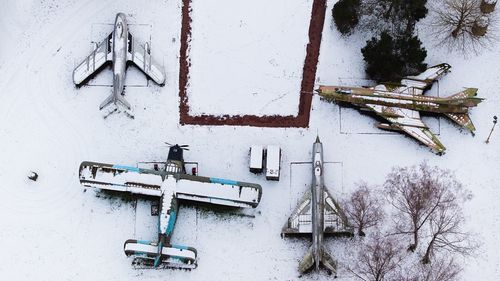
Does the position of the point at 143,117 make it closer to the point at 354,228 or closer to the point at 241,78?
the point at 241,78

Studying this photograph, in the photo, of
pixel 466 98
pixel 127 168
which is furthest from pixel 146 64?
pixel 466 98

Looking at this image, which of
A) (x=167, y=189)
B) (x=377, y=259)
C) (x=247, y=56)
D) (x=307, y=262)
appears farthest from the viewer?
(x=247, y=56)

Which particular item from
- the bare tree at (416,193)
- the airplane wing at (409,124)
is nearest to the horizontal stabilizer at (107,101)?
the airplane wing at (409,124)

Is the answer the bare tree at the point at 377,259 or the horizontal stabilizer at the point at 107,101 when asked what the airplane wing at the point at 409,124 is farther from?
the horizontal stabilizer at the point at 107,101

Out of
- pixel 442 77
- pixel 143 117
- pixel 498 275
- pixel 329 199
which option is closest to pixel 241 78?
pixel 143 117

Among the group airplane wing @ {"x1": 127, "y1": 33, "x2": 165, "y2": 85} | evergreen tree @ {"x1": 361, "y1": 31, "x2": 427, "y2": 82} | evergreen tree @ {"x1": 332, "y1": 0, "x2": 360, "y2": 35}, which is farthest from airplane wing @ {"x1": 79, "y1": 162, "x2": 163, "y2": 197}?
evergreen tree @ {"x1": 332, "y1": 0, "x2": 360, "y2": 35}

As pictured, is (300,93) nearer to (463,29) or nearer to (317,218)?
(317,218)
